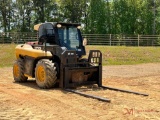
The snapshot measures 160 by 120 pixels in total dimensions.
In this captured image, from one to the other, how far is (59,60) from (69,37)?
1.06 meters

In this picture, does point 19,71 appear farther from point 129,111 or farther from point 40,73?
point 129,111

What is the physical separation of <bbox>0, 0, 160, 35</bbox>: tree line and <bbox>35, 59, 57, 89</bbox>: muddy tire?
4330 cm

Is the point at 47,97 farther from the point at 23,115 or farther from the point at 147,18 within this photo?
the point at 147,18

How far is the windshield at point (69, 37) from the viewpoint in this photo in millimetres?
11312

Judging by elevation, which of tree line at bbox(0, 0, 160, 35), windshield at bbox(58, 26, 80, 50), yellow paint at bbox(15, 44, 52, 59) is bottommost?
yellow paint at bbox(15, 44, 52, 59)

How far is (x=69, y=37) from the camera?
37.7ft

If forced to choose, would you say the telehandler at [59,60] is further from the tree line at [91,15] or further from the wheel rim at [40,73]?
the tree line at [91,15]

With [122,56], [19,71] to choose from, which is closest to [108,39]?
[122,56]

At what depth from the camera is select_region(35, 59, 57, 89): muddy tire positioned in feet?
34.1

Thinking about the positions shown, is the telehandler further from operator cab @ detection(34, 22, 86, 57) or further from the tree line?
the tree line

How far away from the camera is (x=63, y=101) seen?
28.3 ft

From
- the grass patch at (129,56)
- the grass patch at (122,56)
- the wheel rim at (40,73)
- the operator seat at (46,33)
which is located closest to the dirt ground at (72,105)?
the wheel rim at (40,73)

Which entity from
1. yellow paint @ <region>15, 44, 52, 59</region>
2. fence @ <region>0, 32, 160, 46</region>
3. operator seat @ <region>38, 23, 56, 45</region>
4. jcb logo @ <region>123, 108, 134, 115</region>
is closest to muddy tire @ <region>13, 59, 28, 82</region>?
yellow paint @ <region>15, 44, 52, 59</region>

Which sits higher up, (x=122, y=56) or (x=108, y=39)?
(x=108, y=39)
